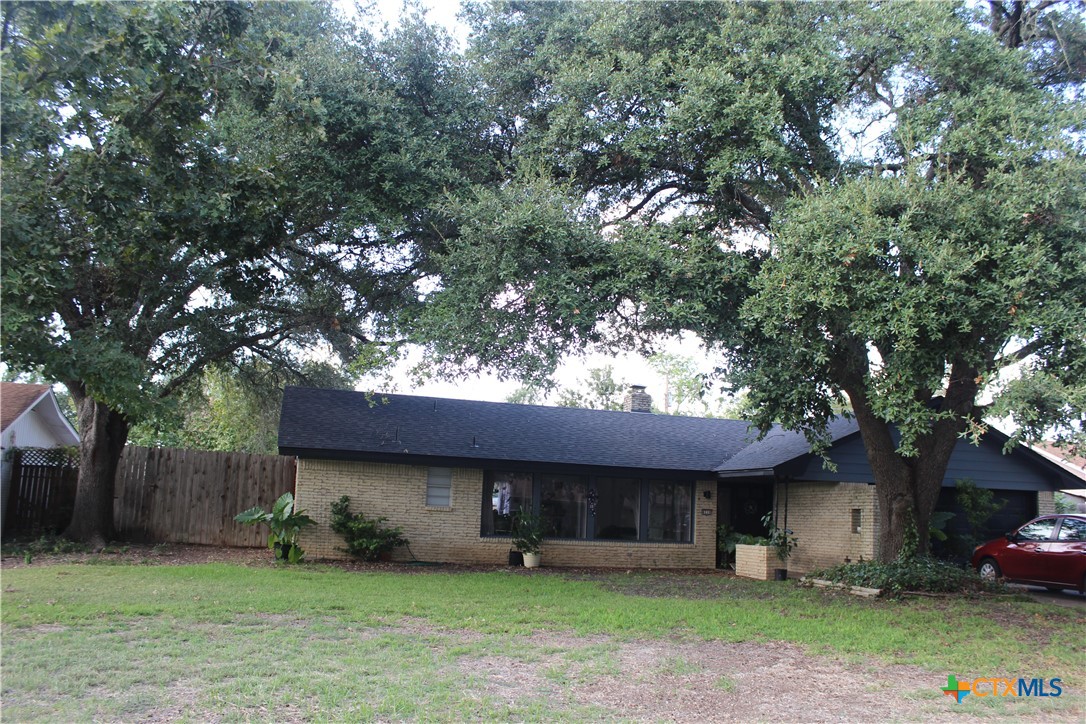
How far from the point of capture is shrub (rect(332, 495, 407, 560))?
54.5 ft

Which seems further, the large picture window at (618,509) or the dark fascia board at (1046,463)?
the large picture window at (618,509)

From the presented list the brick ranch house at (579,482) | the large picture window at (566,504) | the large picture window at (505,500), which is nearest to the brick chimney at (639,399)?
the brick ranch house at (579,482)

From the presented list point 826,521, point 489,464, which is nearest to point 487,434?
point 489,464

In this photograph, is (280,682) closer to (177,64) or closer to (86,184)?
(86,184)

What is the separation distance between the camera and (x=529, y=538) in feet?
58.1

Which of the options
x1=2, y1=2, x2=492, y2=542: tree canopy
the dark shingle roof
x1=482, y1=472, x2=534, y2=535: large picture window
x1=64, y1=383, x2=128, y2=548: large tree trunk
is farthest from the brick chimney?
x1=64, y1=383, x2=128, y2=548: large tree trunk

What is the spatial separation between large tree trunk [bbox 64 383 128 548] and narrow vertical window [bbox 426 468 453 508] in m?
6.47

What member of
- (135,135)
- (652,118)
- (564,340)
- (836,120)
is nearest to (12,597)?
(135,135)

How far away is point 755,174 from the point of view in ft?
40.7

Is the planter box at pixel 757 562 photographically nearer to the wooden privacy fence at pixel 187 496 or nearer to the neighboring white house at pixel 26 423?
the wooden privacy fence at pixel 187 496

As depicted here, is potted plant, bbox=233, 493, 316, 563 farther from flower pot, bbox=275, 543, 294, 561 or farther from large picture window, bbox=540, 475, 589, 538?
large picture window, bbox=540, 475, 589, 538

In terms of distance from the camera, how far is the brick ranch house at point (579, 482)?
1714 centimetres

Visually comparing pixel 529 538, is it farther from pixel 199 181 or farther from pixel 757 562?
pixel 199 181

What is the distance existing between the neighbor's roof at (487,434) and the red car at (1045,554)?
5197 mm
